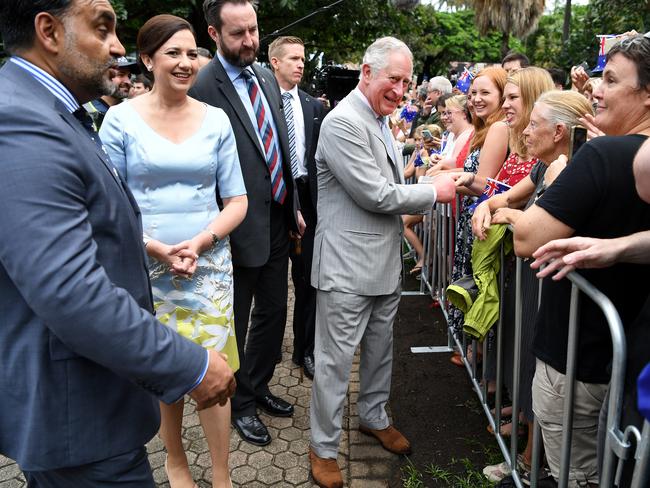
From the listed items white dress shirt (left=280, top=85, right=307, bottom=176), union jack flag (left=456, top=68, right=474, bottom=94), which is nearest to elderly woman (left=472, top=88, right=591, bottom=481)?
white dress shirt (left=280, top=85, right=307, bottom=176)

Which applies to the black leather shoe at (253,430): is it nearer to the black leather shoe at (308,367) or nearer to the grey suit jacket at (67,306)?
the black leather shoe at (308,367)

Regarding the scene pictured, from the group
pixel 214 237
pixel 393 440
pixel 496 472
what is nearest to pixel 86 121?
pixel 214 237

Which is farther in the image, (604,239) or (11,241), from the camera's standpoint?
(604,239)

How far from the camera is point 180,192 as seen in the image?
253 centimetres

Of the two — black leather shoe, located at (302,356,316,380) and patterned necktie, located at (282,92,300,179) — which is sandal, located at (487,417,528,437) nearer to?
black leather shoe, located at (302,356,316,380)

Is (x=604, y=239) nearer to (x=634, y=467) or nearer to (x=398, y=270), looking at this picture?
(x=634, y=467)

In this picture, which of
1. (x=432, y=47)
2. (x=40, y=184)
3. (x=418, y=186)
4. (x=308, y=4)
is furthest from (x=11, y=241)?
(x=432, y=47)

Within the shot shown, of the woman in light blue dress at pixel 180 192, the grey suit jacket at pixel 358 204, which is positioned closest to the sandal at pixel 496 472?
the grey suit jacket at pixel 358 204

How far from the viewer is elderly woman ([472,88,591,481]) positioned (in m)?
2.62

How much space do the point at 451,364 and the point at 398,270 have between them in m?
1.52

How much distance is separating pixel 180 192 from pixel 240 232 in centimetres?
59

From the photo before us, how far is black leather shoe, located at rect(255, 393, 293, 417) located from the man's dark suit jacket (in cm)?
96

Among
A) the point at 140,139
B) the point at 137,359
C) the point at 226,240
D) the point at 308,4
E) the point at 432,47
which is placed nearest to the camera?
the point at 137,359

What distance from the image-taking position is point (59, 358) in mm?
1376
